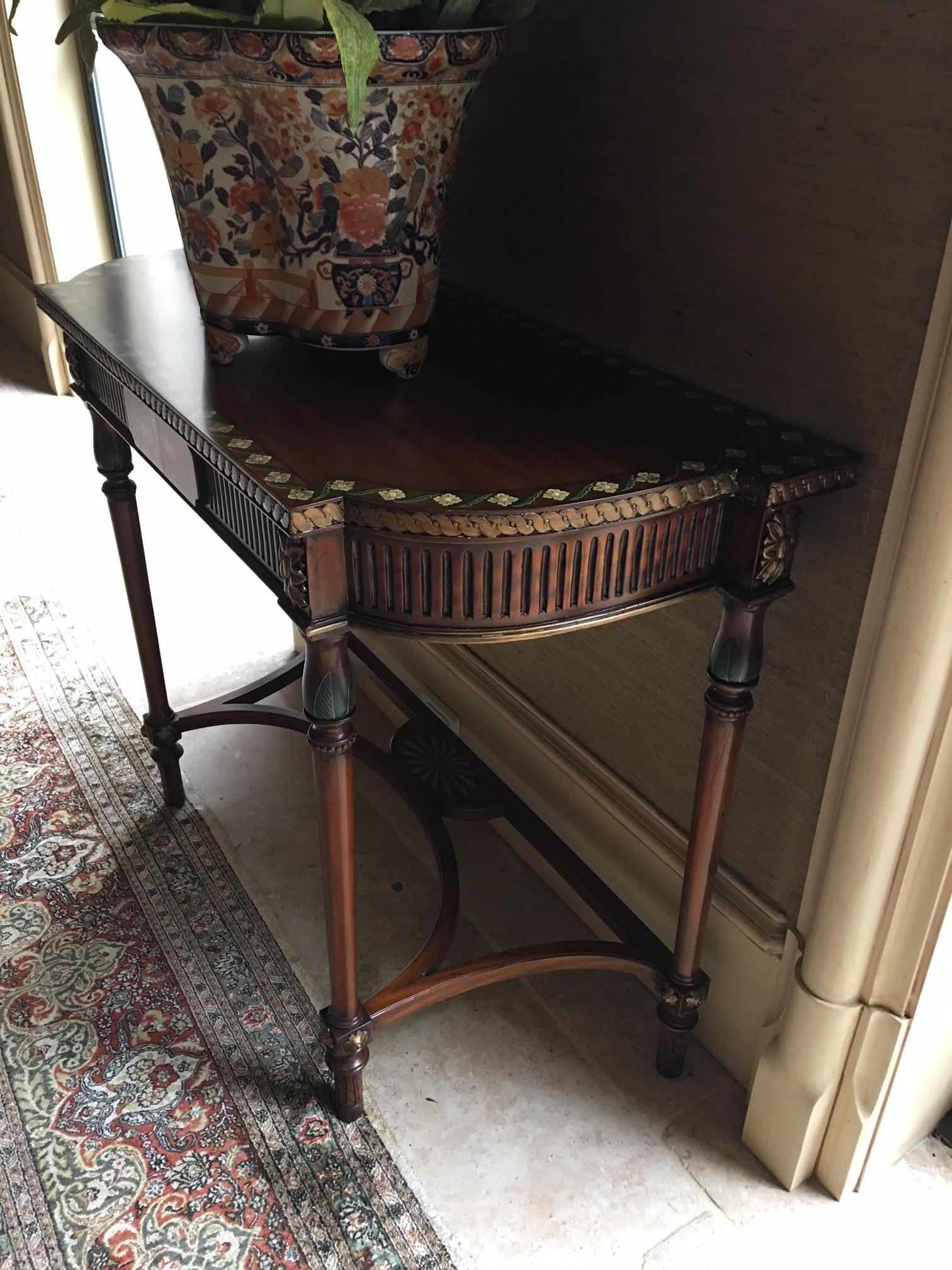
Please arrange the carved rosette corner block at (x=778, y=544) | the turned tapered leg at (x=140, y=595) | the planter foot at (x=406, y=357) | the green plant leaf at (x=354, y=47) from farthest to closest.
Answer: the turned tapered leg at (x=140, y=595) < the planter foot at (x=406, y=357) < the carved rosette corner block at (x=778, y=544) < the green plant leaf at (x=354, y=47)

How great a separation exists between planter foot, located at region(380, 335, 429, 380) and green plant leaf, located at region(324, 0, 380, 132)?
25 centimetres

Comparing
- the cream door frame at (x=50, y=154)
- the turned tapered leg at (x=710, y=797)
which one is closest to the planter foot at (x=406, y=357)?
the turned tapered leg at (x=710, y=797)

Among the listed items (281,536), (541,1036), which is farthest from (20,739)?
(281,536)

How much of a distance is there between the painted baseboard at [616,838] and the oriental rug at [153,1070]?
1.40ft

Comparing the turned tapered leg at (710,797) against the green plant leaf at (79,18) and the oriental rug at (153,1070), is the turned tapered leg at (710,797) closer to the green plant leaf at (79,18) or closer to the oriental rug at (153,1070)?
the oriental rug at (153,1070)

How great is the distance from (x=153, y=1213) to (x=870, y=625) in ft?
3.19

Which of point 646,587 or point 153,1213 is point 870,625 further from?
point 153,1213

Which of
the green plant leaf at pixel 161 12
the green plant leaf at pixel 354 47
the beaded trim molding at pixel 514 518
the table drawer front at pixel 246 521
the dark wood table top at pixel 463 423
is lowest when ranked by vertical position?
the table drawer front at pixel 246 521

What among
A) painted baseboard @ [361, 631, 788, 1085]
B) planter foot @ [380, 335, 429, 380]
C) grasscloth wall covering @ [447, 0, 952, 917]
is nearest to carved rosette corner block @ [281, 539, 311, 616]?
planter foot @ [380, 335, 429, 380]

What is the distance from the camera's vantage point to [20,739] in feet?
6.28

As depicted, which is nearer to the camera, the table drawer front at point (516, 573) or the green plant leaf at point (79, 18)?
the table drawer front at point (516, 573)

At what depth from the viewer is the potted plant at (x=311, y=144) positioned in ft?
2.86

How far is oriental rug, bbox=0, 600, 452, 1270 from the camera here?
112 centimetres

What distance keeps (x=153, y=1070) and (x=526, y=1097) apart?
46cm
